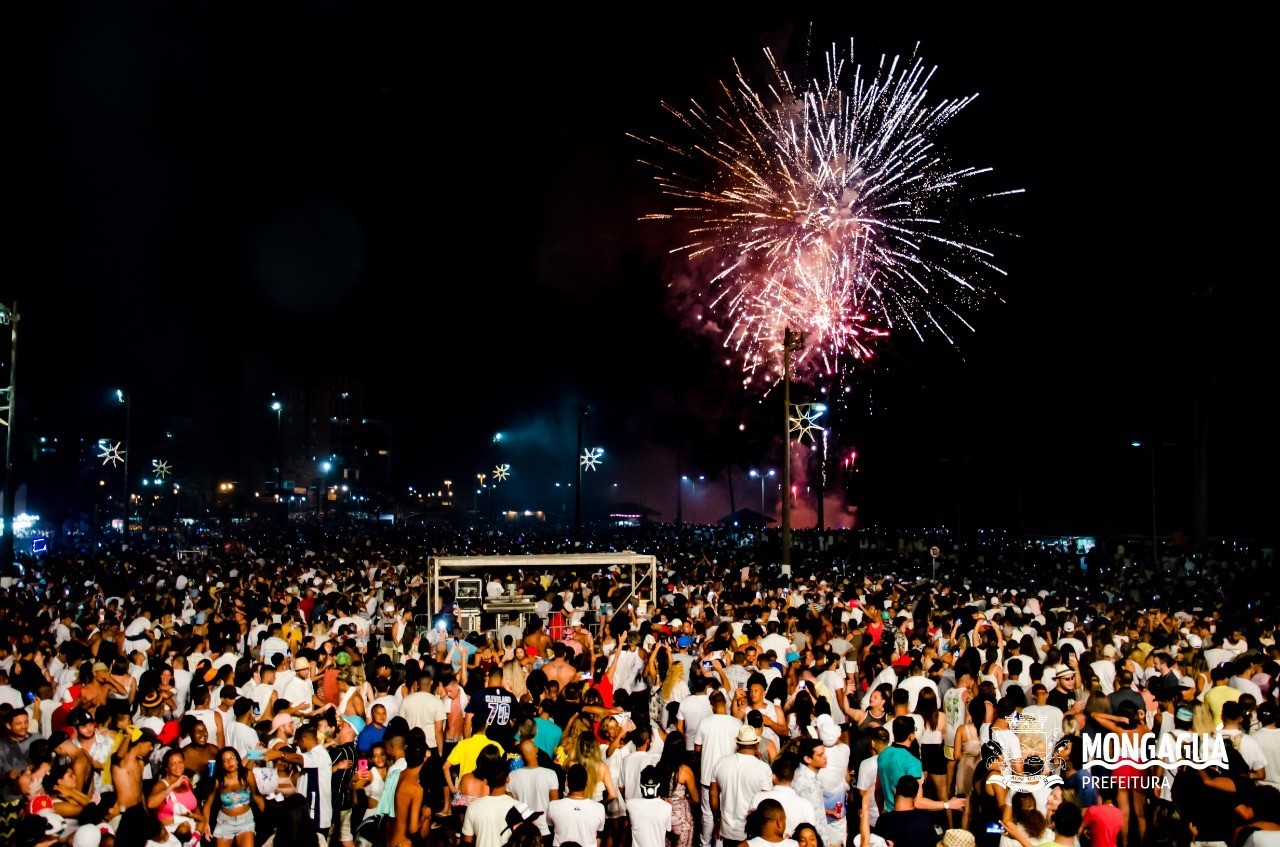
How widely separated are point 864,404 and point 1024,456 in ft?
49.7

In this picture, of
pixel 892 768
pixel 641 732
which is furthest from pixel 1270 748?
pixel 641 732

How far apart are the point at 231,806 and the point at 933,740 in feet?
18.6

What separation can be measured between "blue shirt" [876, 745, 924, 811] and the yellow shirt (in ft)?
9.28

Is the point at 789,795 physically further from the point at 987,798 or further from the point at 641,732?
the point at 987,798

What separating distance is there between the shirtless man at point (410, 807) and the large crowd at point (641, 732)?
0.02 meters

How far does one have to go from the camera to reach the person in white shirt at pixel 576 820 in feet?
21.1

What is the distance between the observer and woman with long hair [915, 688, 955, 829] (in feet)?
28.7

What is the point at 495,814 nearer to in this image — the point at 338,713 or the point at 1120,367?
the point at 338,713

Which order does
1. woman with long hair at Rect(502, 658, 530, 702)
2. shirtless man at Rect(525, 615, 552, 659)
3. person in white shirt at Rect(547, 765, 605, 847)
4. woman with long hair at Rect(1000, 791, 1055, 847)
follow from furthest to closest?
shirtless man at Rect(525, 615, 552, 659) < woman with long hair at Rect(502, 658, 530, 702) < person in white shirt at Rect(547, 765, 605, 847) < woman with long hair at Rect(1000, 791, 1055, 847)

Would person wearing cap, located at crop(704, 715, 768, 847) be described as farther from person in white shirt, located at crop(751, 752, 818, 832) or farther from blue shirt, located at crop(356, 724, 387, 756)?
blue shirt, located at crop(356, 724, 387, 756)

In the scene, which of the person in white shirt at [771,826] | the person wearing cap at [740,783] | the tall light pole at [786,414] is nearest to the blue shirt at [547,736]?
the person wearing cap at [740,783]

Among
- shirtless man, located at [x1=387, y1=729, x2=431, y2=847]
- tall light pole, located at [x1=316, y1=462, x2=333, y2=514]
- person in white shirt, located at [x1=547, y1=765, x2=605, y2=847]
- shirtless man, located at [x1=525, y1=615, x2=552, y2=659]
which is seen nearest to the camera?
person in white shirt, located at [x1=547, y1=765, x2=605, y2=847]

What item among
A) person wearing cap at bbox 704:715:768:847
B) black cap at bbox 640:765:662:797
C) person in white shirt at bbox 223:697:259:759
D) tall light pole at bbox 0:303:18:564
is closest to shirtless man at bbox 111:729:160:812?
person in white shirt at bbox 223:697:259:759

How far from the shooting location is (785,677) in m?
10.6
